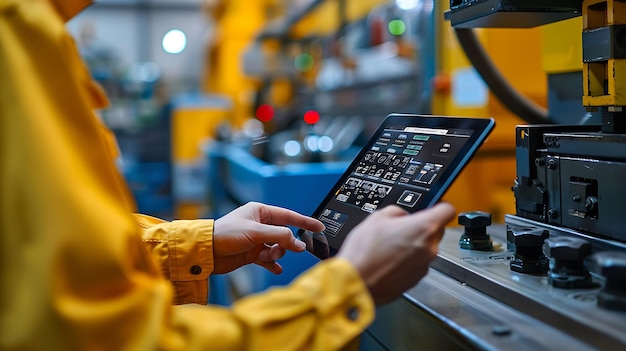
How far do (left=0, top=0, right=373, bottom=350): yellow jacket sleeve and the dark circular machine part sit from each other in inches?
37.4

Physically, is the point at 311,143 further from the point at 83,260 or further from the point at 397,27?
the point at 83,260

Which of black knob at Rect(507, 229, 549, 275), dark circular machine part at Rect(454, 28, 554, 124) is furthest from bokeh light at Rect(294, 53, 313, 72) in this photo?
black knob at Rect(507, 229, 549, 275)

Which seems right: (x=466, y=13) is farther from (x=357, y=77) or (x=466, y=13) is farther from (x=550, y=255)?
(x=357, y=77)

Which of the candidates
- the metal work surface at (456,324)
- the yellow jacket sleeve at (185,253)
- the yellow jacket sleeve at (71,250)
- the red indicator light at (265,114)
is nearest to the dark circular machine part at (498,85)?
the metal work surface at (456,324)

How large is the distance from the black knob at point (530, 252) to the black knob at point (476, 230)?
13cm

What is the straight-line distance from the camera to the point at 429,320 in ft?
2.67

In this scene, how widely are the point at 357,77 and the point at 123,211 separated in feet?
12.2

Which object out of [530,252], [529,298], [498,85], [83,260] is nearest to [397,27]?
[498,85]

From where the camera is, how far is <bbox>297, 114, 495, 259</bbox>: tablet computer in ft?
2.78

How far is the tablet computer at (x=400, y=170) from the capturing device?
85 centimetres

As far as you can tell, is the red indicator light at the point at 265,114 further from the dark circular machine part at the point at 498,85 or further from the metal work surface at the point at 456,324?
the metal work surface at the point at 456,324

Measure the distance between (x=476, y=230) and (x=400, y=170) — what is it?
0.19 m

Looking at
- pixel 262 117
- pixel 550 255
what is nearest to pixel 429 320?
pixel 550 255

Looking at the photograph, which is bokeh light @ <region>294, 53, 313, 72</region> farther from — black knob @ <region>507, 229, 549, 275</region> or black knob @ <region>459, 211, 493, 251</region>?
black knob @ <region>507, 229, 549, 275</region>
